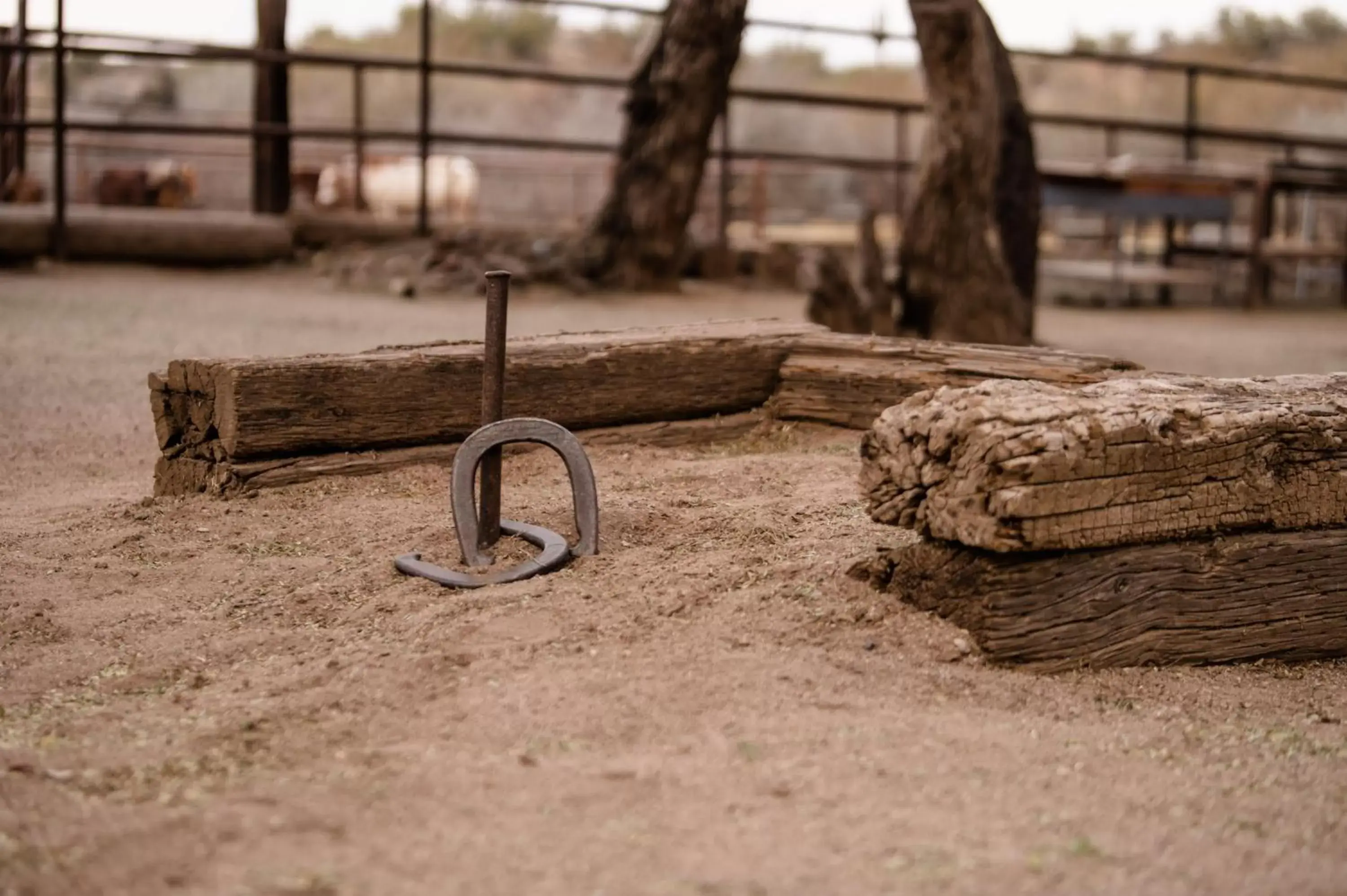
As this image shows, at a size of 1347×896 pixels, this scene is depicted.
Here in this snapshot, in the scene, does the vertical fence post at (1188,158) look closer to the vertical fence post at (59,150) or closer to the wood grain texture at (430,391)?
the vertical fence post at (59,150)

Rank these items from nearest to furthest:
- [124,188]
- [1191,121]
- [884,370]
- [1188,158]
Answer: [884,370], [1191,121], [1188,158], [124,188]

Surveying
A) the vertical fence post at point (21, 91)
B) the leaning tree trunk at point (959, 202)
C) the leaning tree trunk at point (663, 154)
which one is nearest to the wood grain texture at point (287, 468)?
the leaning tree trunk at point (959, 202)

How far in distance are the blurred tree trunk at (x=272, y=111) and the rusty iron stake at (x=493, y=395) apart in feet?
22.4

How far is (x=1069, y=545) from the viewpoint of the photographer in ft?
7.96

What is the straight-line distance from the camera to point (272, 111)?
947cm

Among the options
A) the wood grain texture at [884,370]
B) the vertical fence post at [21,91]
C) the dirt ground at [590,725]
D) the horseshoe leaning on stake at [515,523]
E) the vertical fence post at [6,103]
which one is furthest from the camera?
the vertical fence post at [6,103]

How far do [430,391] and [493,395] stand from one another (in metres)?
0.66

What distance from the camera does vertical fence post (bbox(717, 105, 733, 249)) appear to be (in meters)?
9.92

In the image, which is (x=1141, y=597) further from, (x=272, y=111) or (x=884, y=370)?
(x=272, y=111)

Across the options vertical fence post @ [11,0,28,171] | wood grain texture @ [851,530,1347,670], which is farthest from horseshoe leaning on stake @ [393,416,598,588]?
vertical fence post @ [11,0,28,171]

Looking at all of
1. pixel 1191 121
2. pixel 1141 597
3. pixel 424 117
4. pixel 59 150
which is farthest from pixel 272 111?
pixel 1141 597

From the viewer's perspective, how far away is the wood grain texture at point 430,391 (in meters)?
3.35

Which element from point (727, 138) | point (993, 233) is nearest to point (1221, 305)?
point (727, 138)

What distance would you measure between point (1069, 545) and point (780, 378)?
6.17ft
